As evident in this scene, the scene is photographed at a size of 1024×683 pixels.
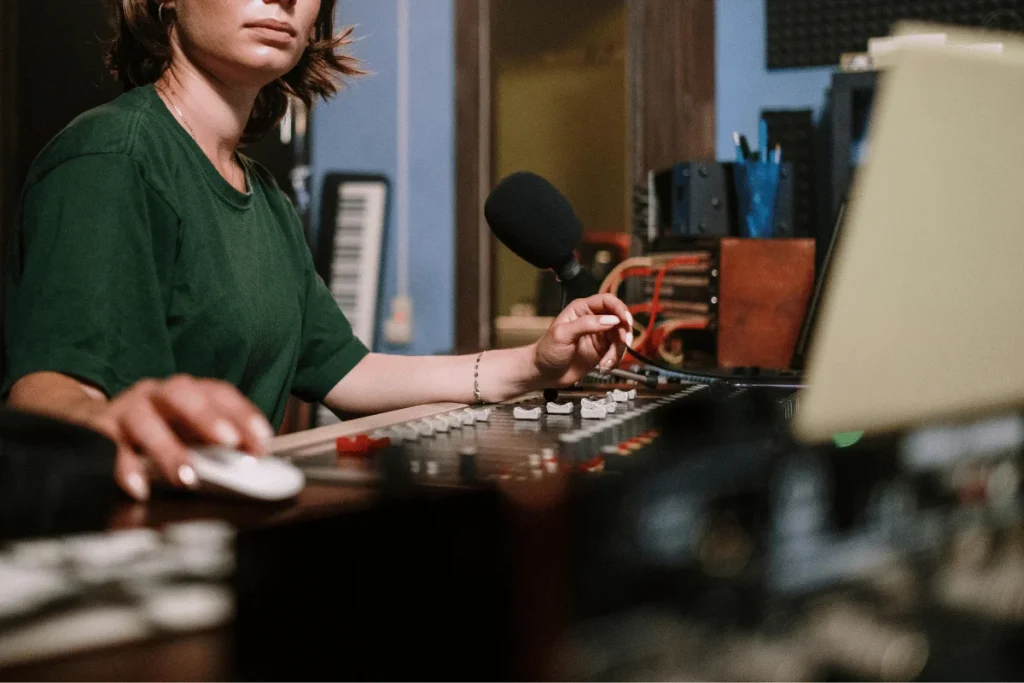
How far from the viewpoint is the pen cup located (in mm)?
1777

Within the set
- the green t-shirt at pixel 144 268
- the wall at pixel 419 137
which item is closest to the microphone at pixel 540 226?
the green t-shirt at pixel 144 268

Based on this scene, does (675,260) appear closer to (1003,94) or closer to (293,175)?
(1003,94)

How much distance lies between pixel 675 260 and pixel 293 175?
181 centimetres

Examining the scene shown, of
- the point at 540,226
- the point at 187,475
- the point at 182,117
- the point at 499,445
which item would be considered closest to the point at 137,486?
the point at 187,475

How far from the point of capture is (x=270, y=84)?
1.35 metres

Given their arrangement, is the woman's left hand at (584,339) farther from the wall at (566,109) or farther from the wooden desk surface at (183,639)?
the wall at (566,109)

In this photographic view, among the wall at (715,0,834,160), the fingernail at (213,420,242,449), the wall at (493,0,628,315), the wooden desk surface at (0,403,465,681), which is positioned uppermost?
the wall at (493,0,628,315)

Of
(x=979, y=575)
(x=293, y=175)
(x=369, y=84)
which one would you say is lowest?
(x=979, y=575)

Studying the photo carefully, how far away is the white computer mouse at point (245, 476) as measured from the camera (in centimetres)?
43

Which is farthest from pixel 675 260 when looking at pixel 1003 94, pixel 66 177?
pixel 1003 94

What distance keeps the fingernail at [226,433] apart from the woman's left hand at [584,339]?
1.87ft

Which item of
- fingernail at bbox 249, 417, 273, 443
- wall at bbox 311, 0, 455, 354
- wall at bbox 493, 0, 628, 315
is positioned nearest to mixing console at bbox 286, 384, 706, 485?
fingernail at bbox 249, 417, 273, 443

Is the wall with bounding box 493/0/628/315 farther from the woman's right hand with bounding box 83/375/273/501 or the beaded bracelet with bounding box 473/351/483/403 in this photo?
the woman's right hand with bounding box 83/375/273/501

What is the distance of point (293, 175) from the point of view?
317 cm
